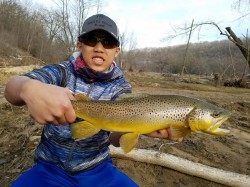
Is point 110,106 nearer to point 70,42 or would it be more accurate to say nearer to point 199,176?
point 199,176

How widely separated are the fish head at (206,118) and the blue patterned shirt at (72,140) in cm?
102

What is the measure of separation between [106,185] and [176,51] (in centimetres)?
8805

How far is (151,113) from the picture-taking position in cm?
233

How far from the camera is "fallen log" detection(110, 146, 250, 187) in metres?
4.32

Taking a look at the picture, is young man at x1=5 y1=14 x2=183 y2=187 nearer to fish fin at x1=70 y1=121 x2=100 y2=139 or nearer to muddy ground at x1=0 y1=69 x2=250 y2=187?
fish fin at x1=70 y1=121 x2=100 y2=139

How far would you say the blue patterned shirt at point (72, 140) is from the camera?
114 inches

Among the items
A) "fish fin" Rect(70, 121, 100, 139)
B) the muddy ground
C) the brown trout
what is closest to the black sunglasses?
the brown trout

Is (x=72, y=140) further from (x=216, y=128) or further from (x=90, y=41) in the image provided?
(x=216, y=128)

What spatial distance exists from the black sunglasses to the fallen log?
7.19 ft

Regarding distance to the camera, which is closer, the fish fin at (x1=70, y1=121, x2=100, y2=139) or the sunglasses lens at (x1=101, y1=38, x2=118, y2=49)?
the fish fin at (x1=70, y1=121, x2=100, y2=139)

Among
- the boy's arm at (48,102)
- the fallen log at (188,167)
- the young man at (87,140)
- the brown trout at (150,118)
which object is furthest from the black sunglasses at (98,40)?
the fallen log at (188,167)

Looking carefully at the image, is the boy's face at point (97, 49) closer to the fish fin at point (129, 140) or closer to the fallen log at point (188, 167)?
the fish fin at point (129, 140)

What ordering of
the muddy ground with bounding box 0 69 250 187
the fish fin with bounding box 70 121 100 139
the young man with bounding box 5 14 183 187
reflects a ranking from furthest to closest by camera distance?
the muddy ground with bounding box 0 69 250 187 < the young man with bounding box 5 14 183 187 < the fish fin with bounding box 70 121 100 139

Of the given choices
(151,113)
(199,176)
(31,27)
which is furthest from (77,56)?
(31,27)
